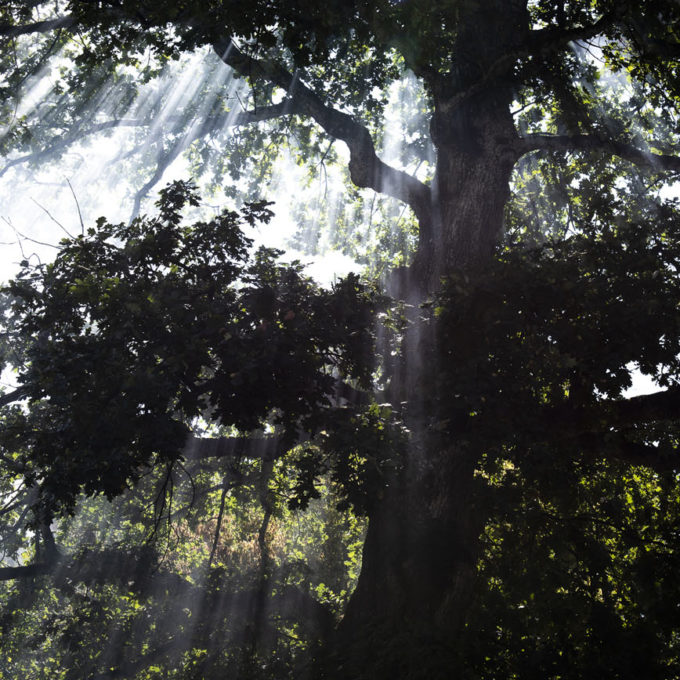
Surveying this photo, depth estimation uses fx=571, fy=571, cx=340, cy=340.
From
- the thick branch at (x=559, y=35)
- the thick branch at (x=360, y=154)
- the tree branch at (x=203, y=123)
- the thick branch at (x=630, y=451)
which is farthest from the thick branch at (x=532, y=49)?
the thick branch at (x=630, y=451)

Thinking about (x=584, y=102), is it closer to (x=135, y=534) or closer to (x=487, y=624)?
(x=487, y=624)

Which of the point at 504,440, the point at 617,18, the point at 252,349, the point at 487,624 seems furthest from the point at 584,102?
the point at 487,624

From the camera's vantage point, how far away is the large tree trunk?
5332mm

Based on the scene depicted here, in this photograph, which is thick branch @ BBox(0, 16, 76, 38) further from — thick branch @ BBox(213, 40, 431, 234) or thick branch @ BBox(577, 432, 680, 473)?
thick branch @ BBox(577, 432, 680, 473)

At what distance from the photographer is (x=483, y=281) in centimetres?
632

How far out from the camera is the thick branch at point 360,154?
9.74m

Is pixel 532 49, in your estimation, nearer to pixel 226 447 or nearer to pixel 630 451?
pixel 630 451

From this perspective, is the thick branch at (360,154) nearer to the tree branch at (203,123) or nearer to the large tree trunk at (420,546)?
the tree branch at (203,123)

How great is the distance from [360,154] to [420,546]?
6682 millimetres

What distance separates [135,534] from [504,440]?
48.4 ft

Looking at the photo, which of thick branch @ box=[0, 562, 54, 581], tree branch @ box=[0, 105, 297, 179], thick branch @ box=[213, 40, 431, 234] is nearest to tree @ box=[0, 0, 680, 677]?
thick branch @ box=[213, 40, 431, 234]

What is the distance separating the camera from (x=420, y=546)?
657cm

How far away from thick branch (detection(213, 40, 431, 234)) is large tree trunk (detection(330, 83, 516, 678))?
1.47 m

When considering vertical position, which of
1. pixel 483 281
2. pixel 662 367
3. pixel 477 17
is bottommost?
pixel 662 367
